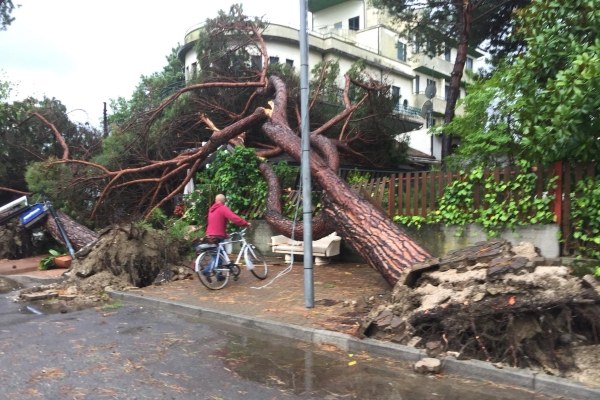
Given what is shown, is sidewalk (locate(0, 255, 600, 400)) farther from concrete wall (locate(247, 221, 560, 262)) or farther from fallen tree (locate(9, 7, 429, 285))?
concrete wall (locate(247, 221, 560, 262))

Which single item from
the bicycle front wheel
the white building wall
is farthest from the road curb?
the white building wall

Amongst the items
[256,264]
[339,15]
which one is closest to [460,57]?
[256,264]

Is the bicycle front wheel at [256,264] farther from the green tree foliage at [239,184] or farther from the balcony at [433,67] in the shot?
the balcony at [433,67]

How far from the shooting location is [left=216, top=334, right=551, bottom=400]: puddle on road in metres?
4.51

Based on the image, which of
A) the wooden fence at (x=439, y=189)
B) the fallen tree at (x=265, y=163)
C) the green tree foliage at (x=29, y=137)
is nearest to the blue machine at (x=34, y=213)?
the fallen tree at (x=265, y=163)

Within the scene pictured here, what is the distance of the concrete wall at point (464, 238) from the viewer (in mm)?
7758

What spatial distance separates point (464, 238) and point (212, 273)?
15.0ft

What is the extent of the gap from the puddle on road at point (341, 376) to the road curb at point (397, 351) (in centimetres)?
10

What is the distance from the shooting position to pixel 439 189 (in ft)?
30.8

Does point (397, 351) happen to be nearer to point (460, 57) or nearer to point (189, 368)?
point (189, 368)

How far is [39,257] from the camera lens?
15891 mm

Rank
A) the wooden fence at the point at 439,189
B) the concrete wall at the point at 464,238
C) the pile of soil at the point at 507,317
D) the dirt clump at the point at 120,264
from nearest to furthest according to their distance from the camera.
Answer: the pile of soil at the point at 507,317, the wooden fence at the point at 439,189, the concrete wall at the point at 464,238, the dirt clump at the point at 120,264

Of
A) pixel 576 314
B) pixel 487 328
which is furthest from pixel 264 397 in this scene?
pixel 576 314

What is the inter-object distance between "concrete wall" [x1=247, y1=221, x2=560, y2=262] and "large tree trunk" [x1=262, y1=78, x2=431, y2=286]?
1.42 metres
